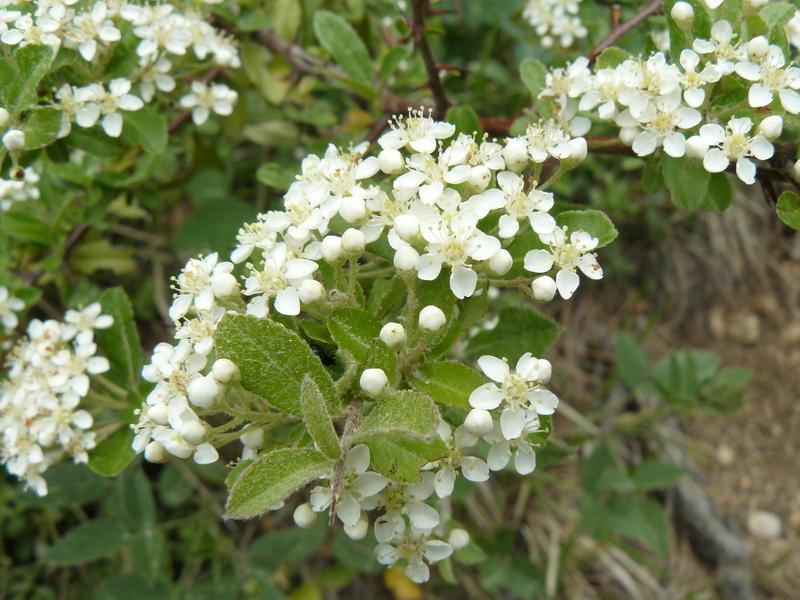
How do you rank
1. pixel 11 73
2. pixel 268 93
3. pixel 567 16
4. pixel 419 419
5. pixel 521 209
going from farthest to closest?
pixel 567 16 < pixel 268 93 < pixel 11 73 < pixel 521 209 < pixel 419 419

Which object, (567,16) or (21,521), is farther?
(21,521)

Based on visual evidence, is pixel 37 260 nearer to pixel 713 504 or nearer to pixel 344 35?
pixel 344 35

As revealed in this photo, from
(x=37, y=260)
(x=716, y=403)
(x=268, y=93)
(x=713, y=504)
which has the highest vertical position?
(x=268, y=93)

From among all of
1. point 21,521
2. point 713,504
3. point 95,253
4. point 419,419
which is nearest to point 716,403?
point 713,504

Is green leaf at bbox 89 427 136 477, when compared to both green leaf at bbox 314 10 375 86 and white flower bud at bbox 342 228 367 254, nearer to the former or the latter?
white flower bud at bbox 342 228 367 254

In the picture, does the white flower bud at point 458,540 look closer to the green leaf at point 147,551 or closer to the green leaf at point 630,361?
the green leaf at point 147,551

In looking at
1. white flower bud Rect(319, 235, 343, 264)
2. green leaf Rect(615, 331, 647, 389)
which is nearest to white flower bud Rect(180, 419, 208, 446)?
white flower bud Rect(319, 235, 343, 264)
